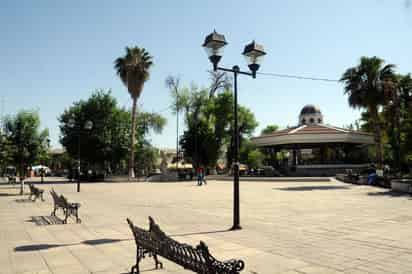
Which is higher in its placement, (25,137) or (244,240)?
(25,137)

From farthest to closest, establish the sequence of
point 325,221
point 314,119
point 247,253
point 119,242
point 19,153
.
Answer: point 314,119, point 19,153, point 325,221, point 119,242, point 247,253

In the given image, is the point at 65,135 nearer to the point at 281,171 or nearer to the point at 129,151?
the point at 129,151

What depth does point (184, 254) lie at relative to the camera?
4.31m

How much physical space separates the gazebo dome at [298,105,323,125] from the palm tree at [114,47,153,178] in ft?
196

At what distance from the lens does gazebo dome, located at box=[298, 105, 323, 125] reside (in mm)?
91375

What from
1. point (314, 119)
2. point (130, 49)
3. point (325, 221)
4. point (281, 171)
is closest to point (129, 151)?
point (130, 49)

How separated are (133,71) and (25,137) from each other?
2054cm

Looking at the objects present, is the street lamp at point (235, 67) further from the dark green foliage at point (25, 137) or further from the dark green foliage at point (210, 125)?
the dark green foliage at point (210, 125)

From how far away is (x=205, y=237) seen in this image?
792 centimetres

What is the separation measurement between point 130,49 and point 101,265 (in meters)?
38.9

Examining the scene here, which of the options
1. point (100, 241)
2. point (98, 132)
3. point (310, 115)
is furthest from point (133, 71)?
point (310, 115)

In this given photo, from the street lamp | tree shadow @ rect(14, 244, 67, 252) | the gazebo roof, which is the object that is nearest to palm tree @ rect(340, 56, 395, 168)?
the gazebo roof

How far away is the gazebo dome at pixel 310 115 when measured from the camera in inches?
3597

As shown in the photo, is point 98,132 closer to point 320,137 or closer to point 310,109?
point 320,137
